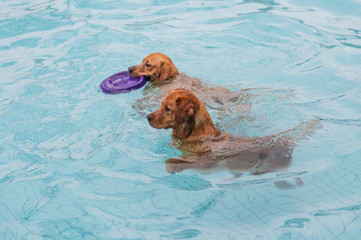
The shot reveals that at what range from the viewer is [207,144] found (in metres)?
4.74

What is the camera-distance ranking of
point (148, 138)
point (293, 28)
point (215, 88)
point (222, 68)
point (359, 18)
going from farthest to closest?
point (359, 18) → point (293, 28) → point (222, 68) → point (215, 88) → point (148, 138)

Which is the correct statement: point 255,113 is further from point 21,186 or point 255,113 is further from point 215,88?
point 21,186

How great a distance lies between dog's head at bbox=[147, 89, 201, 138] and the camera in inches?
179

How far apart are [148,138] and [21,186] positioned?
1606mm

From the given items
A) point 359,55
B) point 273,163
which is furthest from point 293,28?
point 273,163

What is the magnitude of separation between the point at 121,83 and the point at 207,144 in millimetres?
2511

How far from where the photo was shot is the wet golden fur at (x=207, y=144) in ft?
14.9

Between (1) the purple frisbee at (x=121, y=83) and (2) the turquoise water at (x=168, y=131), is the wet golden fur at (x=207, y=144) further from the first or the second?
(1) the purple frisbee at (x=121, y=83)

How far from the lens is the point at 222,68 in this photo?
295 inches

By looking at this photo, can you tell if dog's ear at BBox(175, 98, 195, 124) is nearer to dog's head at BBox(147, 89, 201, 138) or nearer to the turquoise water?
dog's head at BBox(147, 89, 201, 138)

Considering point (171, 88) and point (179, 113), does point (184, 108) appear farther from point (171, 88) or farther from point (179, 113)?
point (171, 88)

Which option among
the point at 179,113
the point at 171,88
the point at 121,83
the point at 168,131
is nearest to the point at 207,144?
the point at 179,113

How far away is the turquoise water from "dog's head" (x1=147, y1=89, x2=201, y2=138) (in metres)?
0.37

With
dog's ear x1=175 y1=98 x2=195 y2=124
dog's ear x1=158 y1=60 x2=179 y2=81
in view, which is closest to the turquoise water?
dog's ear x1=158 y1=60 x2=179 y2=81
